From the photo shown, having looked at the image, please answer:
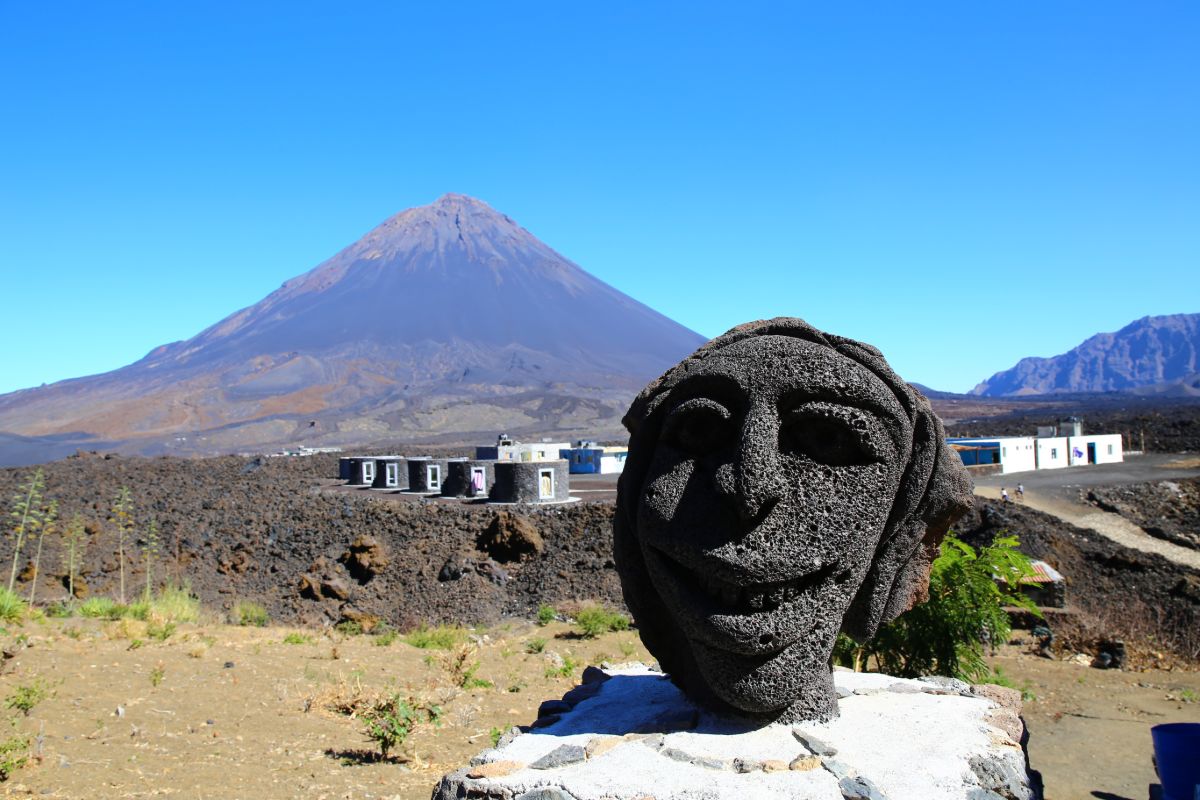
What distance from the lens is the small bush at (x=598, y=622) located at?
14398mm

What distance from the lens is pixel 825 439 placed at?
5.04m

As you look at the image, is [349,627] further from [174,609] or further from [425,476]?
[425,476]

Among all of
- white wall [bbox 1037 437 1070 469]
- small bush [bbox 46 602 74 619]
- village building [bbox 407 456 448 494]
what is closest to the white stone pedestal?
small bush [bbox 46 602 74 619]

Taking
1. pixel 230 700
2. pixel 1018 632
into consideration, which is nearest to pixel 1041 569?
pixel 1018 632

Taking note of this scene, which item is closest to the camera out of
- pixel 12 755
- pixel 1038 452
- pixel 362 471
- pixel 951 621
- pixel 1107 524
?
pixel 12 755

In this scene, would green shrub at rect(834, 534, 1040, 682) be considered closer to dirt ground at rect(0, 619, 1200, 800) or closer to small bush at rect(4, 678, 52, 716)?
dirt ground at rect(0, 619, 1200, 800)

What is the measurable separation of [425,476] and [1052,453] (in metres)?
29.3

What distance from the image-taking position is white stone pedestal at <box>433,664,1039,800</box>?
4449 mm

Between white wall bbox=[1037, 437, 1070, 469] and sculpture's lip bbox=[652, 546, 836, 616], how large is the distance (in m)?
40.3

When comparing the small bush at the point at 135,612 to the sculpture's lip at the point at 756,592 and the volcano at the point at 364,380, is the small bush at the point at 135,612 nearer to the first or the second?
the sculpture's lip at the point at 756,592

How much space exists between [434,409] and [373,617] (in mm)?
83180

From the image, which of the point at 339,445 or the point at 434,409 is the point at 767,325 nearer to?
the point at 339,445

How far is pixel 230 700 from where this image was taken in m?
9.17

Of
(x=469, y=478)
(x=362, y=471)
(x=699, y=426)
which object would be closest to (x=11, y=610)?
(x=699, y=426)
